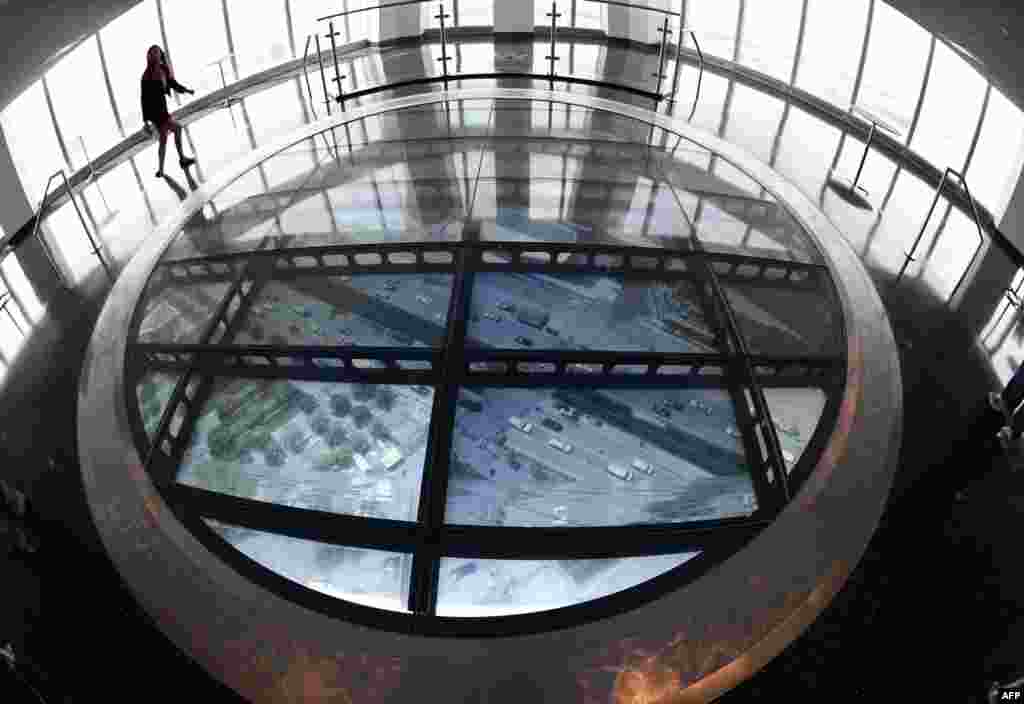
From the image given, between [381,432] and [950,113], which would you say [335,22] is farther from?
[381,432]

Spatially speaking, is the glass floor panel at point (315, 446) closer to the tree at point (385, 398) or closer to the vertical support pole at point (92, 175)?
the tree at point (385, 398)

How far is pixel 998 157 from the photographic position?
9.85 metres

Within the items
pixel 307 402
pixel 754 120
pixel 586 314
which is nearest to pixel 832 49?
pixel 754 120

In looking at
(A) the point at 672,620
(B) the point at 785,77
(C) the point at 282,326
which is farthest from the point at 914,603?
(B) the point at 785,77

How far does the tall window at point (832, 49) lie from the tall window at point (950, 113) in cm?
133

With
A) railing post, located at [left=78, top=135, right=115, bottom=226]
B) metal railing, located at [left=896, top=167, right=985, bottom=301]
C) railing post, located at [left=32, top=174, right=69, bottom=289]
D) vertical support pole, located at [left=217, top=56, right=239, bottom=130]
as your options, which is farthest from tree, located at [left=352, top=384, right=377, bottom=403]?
vertical support pole, located at [left=217, top=56, right=239, bottom=130]

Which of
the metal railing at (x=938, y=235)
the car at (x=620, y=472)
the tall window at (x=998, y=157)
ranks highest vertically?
the tall window at (x=998, y=157)

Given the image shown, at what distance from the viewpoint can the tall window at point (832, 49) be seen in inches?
497

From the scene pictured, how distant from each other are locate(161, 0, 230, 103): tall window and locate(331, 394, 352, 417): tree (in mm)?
10557

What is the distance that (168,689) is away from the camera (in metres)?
4.55

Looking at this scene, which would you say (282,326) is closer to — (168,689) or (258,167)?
(168,689)

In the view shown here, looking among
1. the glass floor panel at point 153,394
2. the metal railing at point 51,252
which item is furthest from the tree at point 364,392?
the metal railing at point 51,252

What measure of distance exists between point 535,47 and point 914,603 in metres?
13.0

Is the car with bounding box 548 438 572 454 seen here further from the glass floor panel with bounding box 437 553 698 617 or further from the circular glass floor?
the glass floor panel with bounding box 437 553 698 617
